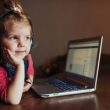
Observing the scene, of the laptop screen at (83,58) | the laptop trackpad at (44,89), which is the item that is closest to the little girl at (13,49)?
the laptop trackpad at (44,89)

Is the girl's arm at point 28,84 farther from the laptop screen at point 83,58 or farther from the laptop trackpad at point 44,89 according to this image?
the laptop screen at point 83,58

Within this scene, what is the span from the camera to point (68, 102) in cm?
85

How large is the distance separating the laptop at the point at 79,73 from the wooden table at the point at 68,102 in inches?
1.2

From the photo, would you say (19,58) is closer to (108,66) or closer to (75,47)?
(75,47)

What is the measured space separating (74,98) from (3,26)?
1.14 ft

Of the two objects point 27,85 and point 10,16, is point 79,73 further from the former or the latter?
point 10,16

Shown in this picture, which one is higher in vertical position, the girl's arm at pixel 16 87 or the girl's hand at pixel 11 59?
the girl's hand at pixel 11 59

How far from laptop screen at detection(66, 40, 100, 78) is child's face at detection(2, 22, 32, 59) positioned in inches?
12.1

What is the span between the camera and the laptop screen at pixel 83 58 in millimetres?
1072

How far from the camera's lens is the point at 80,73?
1153 mm

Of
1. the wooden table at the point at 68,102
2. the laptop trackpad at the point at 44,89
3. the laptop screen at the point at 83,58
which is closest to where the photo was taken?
the wooden table at the point at 68,102

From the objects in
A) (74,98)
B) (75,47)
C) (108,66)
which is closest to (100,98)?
(74,98)

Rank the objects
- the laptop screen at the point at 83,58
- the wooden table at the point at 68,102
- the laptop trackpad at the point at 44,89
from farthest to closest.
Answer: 1. the laptop screen at the point at 83,58
2. the laptop trackpad at the point at 44,89
3. the wooden table at the point at 68,102

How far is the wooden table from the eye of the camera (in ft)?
2.63
